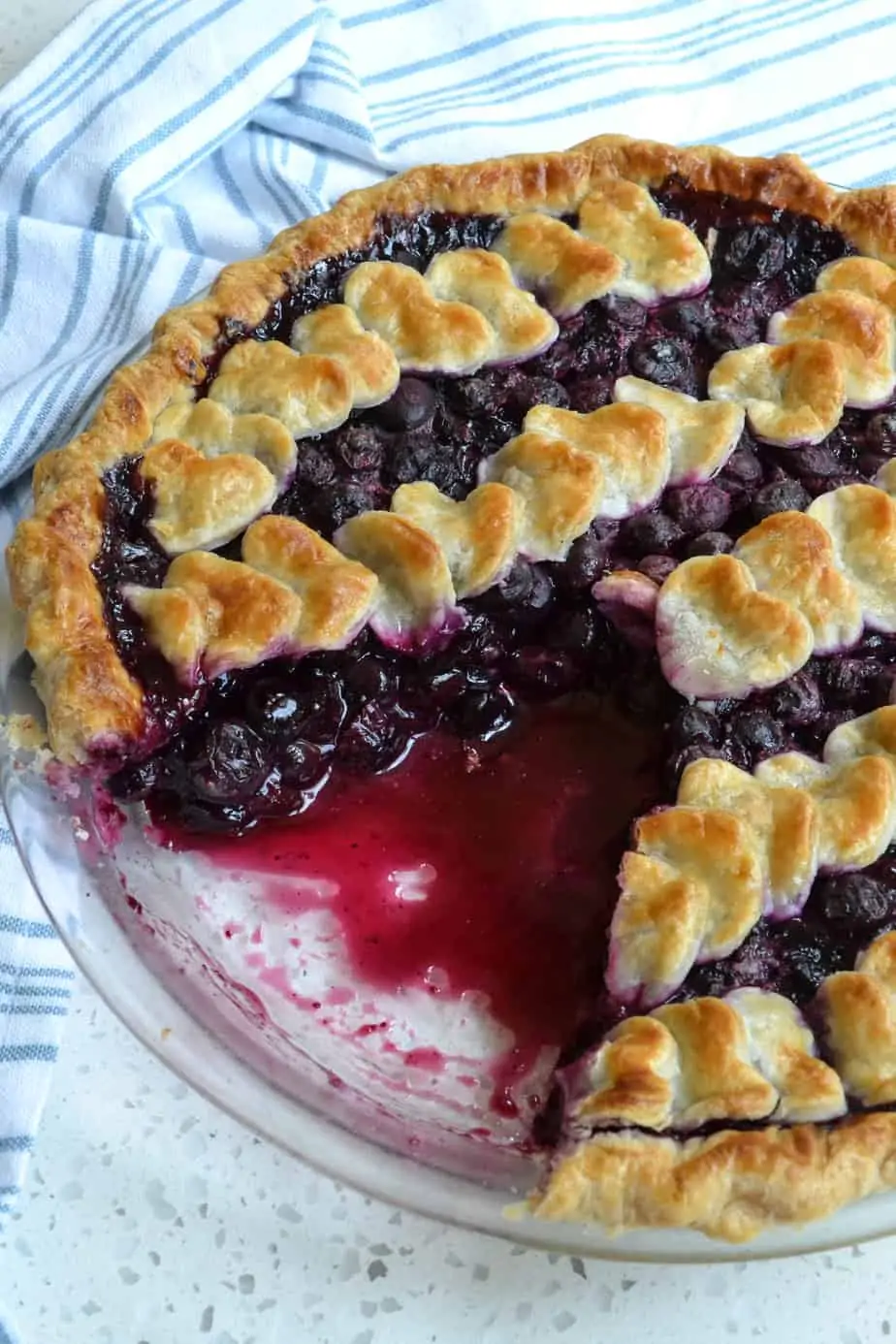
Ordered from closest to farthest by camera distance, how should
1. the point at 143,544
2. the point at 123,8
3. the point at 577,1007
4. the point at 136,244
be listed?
1. the point at 577,1007
2. the point at 143,544
3. the point at 136,244
4. the point at 123,8

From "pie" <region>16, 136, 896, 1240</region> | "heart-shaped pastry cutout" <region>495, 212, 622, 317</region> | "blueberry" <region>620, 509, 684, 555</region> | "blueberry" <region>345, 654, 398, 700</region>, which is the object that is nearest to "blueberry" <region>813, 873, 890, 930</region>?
"pie" <region>16, 136, 896, 1240</region>

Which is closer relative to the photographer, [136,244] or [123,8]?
[136,244]

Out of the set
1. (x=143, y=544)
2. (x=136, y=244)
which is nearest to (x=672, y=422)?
(x=143, y=544)

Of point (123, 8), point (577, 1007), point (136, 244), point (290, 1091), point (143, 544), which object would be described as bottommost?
point (577, 1007)

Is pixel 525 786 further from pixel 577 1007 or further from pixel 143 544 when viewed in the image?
pixel 143 544

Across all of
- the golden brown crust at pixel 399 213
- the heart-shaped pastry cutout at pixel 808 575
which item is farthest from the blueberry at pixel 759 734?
the golden brown crust at pixel 399 213

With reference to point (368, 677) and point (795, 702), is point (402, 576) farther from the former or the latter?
point (795, 702)

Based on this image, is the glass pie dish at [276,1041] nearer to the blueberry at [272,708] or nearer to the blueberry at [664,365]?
the blueberry at [272,708]

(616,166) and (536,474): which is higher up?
(616,166)
